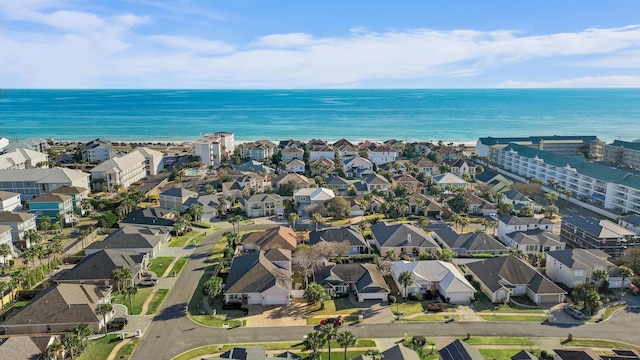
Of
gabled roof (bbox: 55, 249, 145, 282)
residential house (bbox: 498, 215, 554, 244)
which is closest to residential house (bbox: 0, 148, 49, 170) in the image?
gabled roof (bbox: 55, 249, 145, 282)

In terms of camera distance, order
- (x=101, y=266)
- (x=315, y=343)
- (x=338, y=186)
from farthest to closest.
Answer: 1. (x=338, y=186)
2. (x=101, y=266)
3. (x=315, y=343)

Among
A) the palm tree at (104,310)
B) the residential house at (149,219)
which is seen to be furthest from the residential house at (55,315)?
the residential house at (149,219)

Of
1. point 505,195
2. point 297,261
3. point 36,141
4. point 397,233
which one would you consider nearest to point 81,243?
point 297,261

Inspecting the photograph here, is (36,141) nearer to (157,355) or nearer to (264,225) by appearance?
(264,225)

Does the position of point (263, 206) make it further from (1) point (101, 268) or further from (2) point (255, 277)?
(1) point (101, 268)

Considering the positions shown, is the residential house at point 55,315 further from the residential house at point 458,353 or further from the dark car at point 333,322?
the residential house at point 458,353

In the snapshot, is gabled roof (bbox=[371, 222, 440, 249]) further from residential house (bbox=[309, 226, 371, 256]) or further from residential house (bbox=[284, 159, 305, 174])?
residential house (bbox=[284, 159, 305, 174])

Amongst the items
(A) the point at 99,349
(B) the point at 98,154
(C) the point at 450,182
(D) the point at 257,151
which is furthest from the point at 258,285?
Result: (B) the point at 98,154
